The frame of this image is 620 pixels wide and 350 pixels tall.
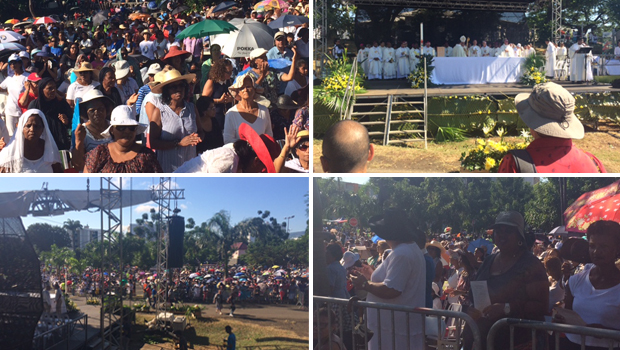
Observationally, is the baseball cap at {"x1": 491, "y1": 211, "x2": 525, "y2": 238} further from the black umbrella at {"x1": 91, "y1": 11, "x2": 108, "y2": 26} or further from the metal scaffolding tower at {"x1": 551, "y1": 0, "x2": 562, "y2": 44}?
the metal scaffolding tower at {"x1": 551, "y1": 0, "x2": 562, "y2": 44}

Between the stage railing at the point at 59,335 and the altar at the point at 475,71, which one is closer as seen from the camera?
the stage railing at the point at 59,335

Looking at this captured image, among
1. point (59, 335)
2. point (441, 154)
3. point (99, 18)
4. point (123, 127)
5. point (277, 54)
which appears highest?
point (99, 18)

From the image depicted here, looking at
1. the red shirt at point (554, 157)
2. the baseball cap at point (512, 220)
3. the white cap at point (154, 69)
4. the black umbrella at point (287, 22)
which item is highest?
the black umbrella at point (287, 22)

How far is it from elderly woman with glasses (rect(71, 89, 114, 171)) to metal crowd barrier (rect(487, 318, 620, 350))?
8.43ft

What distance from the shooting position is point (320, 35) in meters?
7.27

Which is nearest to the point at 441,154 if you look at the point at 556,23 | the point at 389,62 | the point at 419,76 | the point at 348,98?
A: the point at 348,98

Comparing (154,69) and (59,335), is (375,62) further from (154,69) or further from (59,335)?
(59,335)

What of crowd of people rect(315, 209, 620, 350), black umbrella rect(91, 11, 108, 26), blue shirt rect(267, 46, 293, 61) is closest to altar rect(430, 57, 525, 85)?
black umbrella rect(91, 11, 108, 26)

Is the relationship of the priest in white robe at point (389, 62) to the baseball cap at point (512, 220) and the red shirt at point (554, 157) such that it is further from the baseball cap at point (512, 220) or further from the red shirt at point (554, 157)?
the red shirt at point (554, 157)

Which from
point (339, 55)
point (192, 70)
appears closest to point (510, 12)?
point (339, 55)

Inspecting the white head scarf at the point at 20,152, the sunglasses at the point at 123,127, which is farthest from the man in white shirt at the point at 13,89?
the sunglasses at the point at 123,127

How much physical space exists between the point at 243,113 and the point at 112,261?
1.22m

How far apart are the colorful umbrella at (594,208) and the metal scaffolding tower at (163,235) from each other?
222cm

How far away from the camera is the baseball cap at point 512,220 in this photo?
311 centimetres
